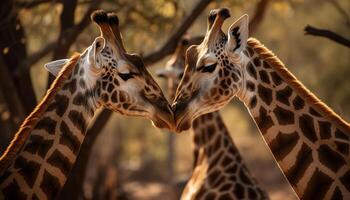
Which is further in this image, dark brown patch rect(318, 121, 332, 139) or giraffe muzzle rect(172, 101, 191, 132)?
giraffe muzzle rect(172, 101, 191, 132)

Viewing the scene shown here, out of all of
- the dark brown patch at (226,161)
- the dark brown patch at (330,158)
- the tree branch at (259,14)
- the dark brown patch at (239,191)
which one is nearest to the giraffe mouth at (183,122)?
the dark brown patch at (330,158)

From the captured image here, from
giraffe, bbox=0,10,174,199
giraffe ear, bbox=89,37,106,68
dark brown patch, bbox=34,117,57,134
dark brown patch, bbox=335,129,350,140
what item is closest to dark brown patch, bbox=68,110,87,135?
giraffe, bbox=0,10,174,199

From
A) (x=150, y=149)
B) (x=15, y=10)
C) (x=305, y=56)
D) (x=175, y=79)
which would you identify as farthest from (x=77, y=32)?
(x=150, y=149)

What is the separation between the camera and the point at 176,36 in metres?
8.19

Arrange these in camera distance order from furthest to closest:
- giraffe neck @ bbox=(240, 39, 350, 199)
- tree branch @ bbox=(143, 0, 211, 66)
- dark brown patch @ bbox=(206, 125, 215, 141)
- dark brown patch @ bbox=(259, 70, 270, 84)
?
tree branch @ bbox=(143, 0, 211, 66)
dark brown patch @ bbox=(206, 125, 215, 141)
dark brown patch @ bbox=(259, 70, 270, 84)
giraffe neck @ bbox=(240, 39, 350, 199)

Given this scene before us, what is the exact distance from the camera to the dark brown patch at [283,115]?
566 centimetres

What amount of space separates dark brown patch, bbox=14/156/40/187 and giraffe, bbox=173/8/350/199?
124 centimetres

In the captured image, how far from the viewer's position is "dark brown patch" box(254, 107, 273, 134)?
5699 mm

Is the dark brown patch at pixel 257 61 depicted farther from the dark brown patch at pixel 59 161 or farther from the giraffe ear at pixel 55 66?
the dark brown patch at pixel 59 161

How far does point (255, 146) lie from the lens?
82.4 ft

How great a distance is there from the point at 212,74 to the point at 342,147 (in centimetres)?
119

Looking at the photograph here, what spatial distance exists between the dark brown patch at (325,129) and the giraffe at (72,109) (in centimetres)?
116

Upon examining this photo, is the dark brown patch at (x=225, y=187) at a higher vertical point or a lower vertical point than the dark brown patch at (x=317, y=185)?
lower

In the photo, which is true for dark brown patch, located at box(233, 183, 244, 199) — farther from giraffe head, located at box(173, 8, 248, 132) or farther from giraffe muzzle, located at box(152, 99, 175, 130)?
giraffe muzzle, located at box(152, 99, 175, 130)
